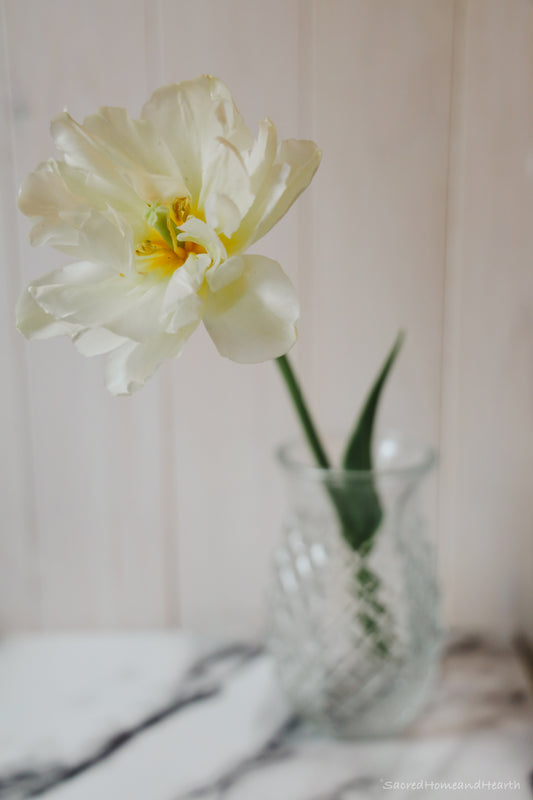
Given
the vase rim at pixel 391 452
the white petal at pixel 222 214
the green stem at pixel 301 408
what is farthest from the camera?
the vase rim at pixel 391 452

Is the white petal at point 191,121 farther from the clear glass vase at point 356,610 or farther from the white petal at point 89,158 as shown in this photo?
the clear glass vase at point 356,610

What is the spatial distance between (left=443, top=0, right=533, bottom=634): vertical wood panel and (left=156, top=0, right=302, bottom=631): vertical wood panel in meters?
0.17

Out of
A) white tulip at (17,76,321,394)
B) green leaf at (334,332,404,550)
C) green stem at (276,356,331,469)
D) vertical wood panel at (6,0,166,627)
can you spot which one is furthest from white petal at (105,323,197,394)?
vertical wood panel at (6,0,166,627)

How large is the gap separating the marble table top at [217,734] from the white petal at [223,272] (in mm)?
399

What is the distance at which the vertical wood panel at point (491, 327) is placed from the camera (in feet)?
2.17

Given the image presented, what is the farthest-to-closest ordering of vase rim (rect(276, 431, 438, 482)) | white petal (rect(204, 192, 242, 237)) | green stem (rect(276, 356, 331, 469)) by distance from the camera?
A: vase rim (rect(276, 431, 438, 482)) → green stem (rect(276, 356, 331, 469)) → white petal (rect(204, 192, 242, 237))

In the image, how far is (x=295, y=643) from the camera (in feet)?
2.03

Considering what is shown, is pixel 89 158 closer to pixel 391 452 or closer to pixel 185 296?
pixel 185 296

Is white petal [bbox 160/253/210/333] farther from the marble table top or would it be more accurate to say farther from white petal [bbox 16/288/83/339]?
the marble table top

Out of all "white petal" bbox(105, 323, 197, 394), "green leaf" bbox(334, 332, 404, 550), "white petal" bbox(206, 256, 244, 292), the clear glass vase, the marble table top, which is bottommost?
the marble table top

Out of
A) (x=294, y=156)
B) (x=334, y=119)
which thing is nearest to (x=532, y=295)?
(x=334, y=119)

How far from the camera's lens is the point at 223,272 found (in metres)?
0.39

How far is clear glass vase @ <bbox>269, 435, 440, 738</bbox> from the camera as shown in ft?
1.95

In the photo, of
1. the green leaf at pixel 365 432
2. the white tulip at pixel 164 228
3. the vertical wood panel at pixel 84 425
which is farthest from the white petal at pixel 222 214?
the vertical wood panel at pixel 84 425
